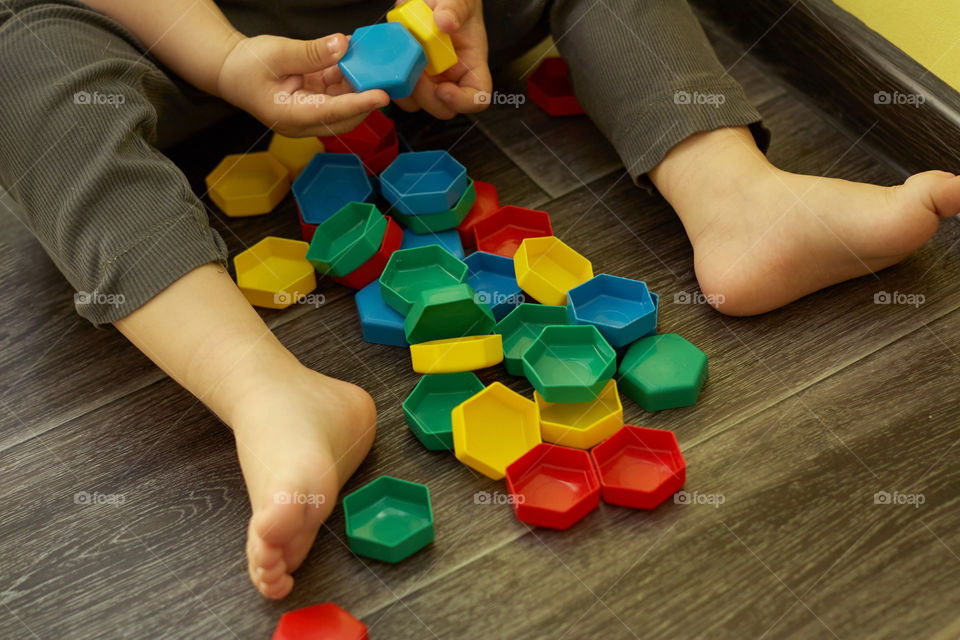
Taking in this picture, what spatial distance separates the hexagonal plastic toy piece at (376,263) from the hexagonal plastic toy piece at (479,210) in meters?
0.08

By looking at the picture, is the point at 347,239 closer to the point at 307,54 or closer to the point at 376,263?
the point at 376,263

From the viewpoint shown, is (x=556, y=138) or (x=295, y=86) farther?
(x=556, y=138)

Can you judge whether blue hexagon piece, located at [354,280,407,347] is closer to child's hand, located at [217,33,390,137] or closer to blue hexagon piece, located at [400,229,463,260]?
blue hexagon piece, located at [400,229,463,260]

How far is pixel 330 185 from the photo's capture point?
3.43 feet

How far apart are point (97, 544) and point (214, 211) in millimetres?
450

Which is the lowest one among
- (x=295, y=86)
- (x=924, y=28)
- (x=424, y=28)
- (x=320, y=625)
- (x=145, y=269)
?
(x=320, y=625)

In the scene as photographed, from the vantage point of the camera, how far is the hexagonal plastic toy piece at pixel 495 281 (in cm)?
92

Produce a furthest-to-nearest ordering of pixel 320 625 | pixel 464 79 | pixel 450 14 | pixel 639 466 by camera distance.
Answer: pixel 464 79 < pixel 450 14 < pixel 639 466 < pixel 320 625

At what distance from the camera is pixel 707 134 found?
96 centimetres

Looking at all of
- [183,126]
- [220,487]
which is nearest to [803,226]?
[220,487]

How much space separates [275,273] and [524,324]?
0.99 ft

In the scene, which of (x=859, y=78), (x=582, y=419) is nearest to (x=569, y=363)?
(x=582, y=419)

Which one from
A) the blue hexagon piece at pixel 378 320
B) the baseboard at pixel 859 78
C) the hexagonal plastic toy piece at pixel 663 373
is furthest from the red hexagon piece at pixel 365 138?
the baseboard at pixel 859 78

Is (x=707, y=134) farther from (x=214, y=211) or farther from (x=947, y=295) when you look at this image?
(x=214, y=211)
